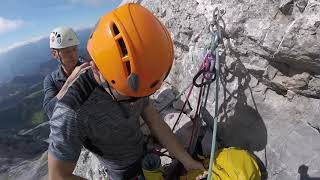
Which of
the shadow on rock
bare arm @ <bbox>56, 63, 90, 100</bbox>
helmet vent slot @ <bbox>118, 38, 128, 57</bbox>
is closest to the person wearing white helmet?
bare arm @ <bbox>56, 63, 90, 100</bbox>

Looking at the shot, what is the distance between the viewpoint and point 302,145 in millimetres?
3842

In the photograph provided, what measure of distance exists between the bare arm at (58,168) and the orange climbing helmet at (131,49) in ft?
2.71

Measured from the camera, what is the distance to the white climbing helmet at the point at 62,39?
650cm

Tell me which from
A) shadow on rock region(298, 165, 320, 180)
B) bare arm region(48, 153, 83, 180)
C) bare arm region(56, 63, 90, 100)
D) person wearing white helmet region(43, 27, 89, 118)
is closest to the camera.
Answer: bare arm region(48, 153, 83, 180)

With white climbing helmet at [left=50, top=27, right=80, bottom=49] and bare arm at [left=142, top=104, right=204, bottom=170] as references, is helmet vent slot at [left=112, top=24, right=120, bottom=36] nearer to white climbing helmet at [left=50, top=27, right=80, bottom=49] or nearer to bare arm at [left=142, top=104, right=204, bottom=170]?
bare arm at [left=142, top=104, right=204, bottom=170]

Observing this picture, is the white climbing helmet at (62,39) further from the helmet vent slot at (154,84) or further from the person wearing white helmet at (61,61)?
the helmet vent slot at (154,84)

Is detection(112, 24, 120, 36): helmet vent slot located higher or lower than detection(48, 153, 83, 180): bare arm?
higher

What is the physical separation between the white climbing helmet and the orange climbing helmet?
3.74 m

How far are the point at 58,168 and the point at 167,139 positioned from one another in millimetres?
1354

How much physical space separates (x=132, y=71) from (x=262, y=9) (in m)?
1.83

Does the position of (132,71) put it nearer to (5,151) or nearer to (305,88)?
(305,88)

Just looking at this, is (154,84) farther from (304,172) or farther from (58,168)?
(304,172)

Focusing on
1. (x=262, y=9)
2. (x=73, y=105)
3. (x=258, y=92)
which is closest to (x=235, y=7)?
(x=262, y=9)

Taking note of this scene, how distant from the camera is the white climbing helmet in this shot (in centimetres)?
650
